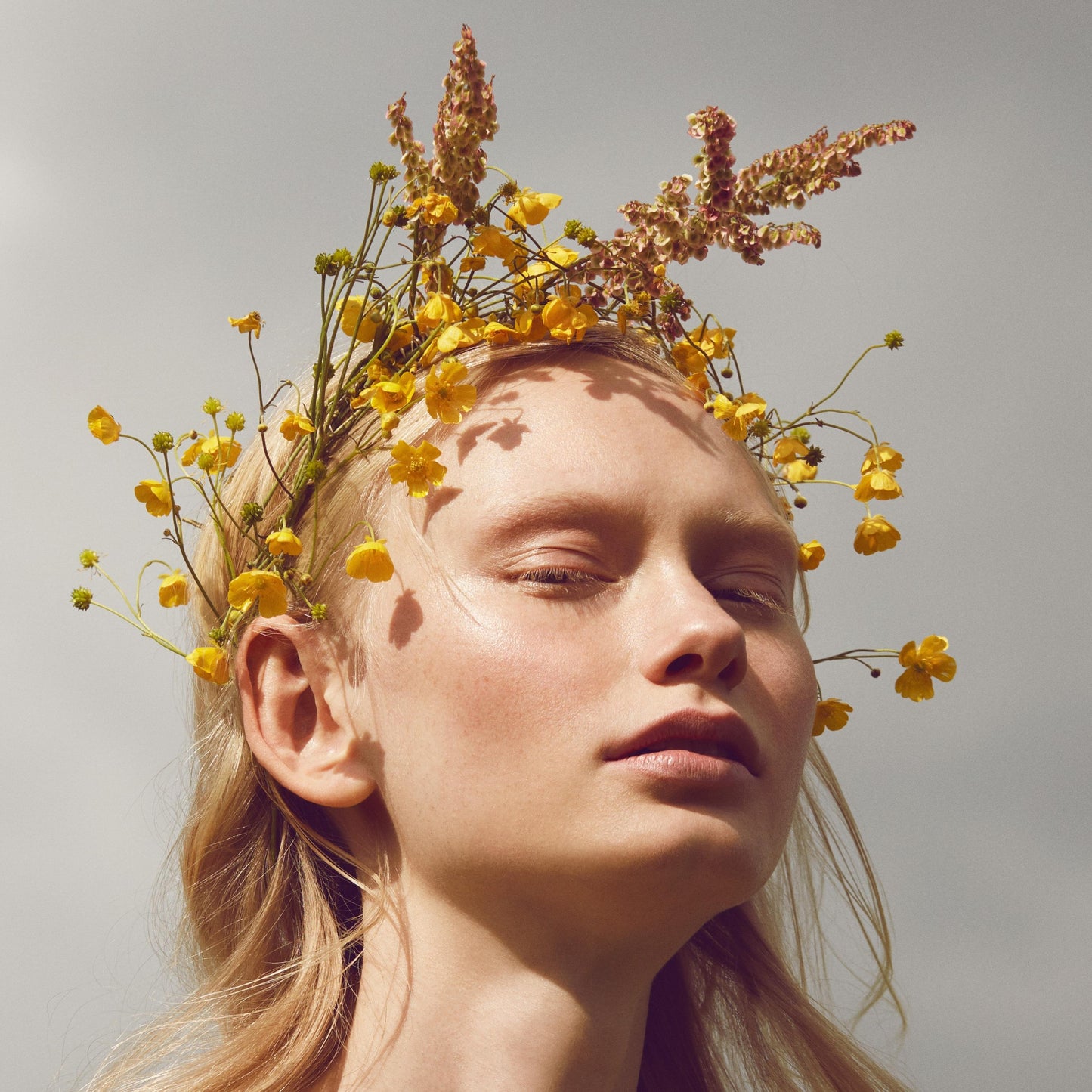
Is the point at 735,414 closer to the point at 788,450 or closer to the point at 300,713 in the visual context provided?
the point at 788,450

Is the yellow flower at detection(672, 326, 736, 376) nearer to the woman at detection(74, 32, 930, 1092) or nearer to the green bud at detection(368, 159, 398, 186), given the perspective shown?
the woman at detection(74, 32, 930, 1092)

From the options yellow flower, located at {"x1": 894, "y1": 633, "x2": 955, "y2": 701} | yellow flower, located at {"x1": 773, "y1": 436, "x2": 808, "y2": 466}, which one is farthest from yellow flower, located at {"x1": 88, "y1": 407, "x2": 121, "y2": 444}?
yellow flower, located at {"x1": 894, "y1": 633, "x2": 955, "y2": 701}

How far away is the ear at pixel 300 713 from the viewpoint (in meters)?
2.58

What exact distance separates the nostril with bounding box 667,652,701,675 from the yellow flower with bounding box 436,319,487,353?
2.43ft

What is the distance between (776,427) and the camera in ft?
9.96

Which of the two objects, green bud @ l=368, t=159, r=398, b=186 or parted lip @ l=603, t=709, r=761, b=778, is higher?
green bud @ l=368, t=159, r=398, b=186

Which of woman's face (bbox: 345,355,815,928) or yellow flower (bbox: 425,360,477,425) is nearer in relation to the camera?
woman's face (bbox: 345,355,815,928)

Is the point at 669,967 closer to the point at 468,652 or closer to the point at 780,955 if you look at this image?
the point at 780,955

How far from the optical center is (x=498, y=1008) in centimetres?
243

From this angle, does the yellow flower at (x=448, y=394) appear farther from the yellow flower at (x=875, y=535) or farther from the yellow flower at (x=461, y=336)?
the yellow flower at (x=875, y=535)

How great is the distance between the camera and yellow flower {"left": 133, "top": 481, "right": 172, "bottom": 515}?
2.81 m

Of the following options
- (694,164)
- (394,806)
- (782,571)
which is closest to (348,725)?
(394,806)

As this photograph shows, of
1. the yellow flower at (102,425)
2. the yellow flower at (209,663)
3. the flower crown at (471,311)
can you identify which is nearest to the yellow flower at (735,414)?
the flower crown at (471,311)

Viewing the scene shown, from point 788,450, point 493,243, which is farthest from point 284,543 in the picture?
point 788,450
